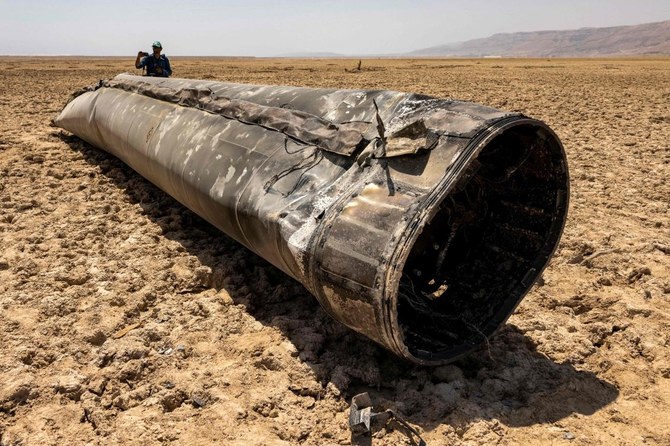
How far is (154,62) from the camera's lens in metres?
→ 9.02

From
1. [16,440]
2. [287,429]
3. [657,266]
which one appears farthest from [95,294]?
[657,266]

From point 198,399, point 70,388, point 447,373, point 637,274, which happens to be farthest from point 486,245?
point 70,388

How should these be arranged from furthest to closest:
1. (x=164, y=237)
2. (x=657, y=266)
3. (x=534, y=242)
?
1. (x=164, y=237)
2. (x=657, y=266)
3. (x=534, y=242)

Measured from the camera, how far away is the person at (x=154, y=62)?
8.86m

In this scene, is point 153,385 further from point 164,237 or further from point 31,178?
point 31,178

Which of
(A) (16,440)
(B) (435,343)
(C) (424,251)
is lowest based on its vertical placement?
(A) (16,440)

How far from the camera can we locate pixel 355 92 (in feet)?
10.8

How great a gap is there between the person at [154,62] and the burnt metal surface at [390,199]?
564cm

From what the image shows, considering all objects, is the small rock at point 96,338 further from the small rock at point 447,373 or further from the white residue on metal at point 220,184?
the small rock at point 447,373

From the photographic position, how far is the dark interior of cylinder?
2715mm

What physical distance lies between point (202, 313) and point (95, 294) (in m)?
0.82

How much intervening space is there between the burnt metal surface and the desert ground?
0.32 m

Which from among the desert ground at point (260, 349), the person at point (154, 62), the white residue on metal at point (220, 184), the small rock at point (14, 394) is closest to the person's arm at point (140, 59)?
the person at point (154, 62)

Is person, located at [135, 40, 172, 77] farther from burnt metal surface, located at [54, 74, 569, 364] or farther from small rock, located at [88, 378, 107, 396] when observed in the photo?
small rock, located at [88, 378, 107, 396]
